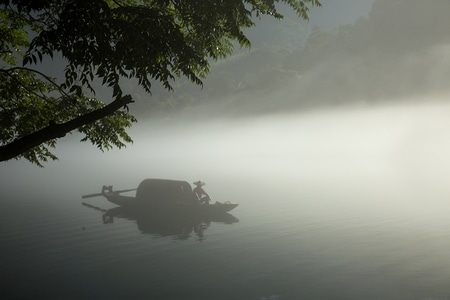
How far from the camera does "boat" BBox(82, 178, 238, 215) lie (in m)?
37.6

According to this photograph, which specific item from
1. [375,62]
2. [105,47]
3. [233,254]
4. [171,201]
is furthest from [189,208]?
[375,62]

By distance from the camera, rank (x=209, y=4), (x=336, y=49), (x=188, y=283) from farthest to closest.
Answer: (x=336, y=49) < (x=188, y=283) < (x=209, y=4)

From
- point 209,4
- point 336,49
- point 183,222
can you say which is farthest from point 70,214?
point 336,49

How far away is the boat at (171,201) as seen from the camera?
3762 cm

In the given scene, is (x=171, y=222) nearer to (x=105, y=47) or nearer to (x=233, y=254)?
(x=233, y=254)

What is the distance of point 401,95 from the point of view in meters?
165

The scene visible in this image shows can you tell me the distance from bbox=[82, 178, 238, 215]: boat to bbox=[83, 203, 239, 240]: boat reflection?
0.53 metres

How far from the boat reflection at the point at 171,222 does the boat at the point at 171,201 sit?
1.74 feet

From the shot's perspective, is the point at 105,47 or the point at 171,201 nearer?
Result: the point at 105,47

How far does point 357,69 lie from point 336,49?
18277mm

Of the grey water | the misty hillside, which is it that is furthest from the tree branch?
the misty hillside

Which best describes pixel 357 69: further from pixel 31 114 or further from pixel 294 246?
pixel 31 114

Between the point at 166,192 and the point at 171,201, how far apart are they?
1.23m

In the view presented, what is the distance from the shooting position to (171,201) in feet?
127
